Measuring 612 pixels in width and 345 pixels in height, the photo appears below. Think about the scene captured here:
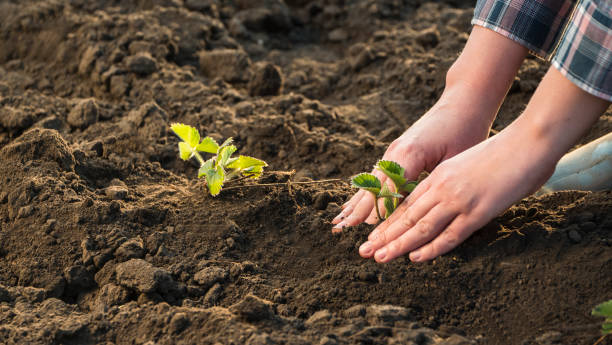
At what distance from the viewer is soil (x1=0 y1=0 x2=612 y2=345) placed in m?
1.93

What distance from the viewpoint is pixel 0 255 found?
2.35 meters

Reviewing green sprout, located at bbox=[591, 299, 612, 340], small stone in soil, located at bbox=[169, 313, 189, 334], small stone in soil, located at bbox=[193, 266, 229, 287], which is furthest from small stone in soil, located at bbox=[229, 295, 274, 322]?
green sprout, located at bbox=[591, 299, 612, 340]

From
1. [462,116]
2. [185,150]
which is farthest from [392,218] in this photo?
[185,150]

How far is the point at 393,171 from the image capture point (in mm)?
2113

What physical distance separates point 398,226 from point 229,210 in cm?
69

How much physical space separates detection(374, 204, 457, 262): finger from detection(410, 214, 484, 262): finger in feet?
0.06

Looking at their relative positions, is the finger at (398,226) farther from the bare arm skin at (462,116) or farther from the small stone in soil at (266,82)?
the small stone in soil at (266,82)

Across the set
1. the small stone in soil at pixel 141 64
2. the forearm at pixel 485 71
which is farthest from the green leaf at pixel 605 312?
the small stone in soil at pixel 141 64

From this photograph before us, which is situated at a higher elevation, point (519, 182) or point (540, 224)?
point (519, 182)

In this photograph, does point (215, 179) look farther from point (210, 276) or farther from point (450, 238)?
point (450, 238)

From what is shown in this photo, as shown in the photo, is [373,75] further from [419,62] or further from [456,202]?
[456,202]

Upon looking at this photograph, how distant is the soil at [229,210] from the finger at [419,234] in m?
0.04

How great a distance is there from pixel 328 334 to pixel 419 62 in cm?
236

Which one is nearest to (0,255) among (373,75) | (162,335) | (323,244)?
(162,335)
